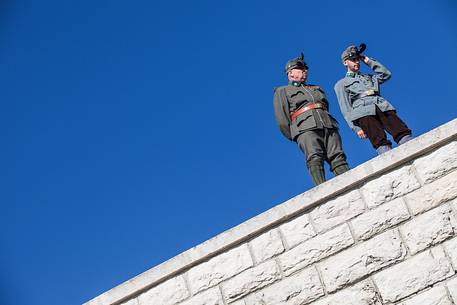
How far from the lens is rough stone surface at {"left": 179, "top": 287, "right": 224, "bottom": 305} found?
5.06 meters

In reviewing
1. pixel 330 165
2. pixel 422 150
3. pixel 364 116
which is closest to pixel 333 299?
pixel 422 150

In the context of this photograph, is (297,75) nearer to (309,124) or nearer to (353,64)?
(353,64)

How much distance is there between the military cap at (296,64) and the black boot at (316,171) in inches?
57.5

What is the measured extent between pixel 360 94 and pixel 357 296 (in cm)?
286

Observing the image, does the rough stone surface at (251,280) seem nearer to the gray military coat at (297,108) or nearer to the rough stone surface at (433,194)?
the rough stone surface at (433,194)

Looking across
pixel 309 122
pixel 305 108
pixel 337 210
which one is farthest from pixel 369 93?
pixel 337 210

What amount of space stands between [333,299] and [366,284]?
0.29 metres

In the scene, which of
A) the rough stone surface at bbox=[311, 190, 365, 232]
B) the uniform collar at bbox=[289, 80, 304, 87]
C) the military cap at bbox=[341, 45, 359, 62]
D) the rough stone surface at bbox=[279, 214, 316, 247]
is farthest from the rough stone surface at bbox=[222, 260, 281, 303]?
the military cap at bbox=[341, 45, 359, 62]

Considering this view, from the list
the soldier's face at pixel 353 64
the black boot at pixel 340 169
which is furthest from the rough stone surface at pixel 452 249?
the soldier's face at pixel 353 64

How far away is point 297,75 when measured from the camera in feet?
22.7

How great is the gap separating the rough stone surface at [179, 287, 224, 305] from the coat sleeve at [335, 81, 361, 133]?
2.72 m

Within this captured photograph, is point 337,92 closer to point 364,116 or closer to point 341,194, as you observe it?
point 364,116

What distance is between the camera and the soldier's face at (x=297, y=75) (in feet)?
22.6

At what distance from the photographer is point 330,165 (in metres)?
6.20
